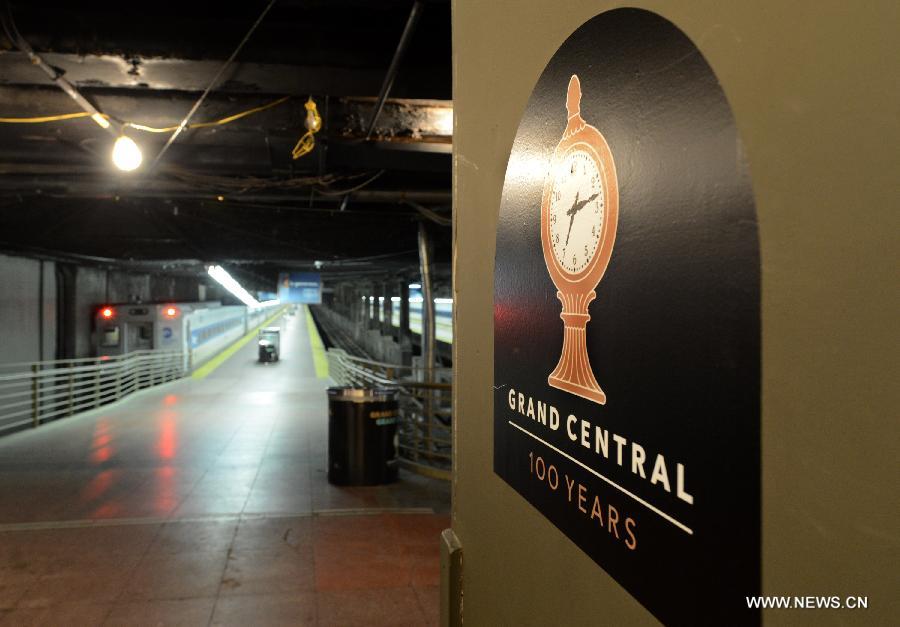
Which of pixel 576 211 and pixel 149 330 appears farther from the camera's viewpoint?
pixel 149 330

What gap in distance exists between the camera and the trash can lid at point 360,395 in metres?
7.85

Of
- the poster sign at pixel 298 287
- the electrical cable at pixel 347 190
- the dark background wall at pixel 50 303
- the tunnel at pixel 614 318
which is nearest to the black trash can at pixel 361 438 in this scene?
the tunnel at pixel 614 318

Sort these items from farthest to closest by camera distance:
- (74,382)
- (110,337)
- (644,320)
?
1. (110,337)
2. (74,382)
3. (644,320)

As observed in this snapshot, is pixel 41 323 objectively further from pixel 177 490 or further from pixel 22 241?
Result: pixel 177 490

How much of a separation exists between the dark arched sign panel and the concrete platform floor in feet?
12.2

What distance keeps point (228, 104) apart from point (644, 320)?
6.32 metres

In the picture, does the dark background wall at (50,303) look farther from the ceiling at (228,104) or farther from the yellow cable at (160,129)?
the yellow cable at (160,129)

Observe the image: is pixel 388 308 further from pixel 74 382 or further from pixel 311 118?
pixel 311 118

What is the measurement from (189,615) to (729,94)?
4.83 metres

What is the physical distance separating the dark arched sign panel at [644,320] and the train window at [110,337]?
2159 cm

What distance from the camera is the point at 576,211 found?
1.22m

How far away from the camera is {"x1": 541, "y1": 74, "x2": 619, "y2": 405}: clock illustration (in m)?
1.12

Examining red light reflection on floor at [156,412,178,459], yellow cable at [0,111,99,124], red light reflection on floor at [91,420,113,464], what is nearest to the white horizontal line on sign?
yellow cable at [0,111,99,124]

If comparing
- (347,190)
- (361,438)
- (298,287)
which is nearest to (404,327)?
(298,287)
